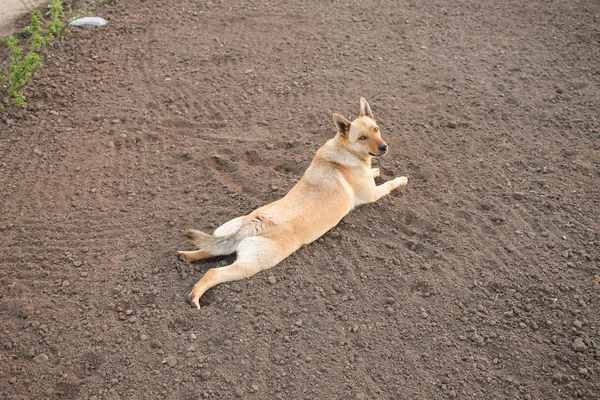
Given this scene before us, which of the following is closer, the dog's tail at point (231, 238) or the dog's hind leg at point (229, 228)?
the dog's tail at point (231, 238)

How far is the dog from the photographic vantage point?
502 cm

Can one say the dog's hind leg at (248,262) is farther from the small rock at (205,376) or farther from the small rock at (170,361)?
the small rock at (205,376)

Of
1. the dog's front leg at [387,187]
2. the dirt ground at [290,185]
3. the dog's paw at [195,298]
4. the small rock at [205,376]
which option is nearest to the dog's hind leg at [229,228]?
the dirt ground at [290,185]

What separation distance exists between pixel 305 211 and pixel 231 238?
0.75m

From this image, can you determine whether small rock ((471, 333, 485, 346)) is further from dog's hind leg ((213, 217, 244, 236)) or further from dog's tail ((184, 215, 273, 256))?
dog's hind leg ((213, 217, 244, 236))

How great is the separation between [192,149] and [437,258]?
308 cm

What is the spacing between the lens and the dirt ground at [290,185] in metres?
4.39

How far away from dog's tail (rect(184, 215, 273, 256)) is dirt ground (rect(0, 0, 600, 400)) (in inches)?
9.9

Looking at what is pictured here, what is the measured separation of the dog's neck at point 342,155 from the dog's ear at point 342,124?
2.9 inches

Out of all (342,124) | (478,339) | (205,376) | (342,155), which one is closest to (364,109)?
(342,124)

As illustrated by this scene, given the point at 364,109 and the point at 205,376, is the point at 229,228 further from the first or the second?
the point at 364,109

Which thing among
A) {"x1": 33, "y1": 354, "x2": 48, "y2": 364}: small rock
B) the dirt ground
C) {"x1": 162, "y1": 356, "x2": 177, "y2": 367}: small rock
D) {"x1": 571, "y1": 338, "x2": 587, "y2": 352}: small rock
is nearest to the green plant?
the dirt ground

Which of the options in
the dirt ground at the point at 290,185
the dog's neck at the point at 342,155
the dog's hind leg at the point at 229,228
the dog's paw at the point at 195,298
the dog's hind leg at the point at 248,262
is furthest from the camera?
the dog's neck at the point at 342,155

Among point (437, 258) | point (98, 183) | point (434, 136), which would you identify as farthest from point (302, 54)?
point (437, 258)
